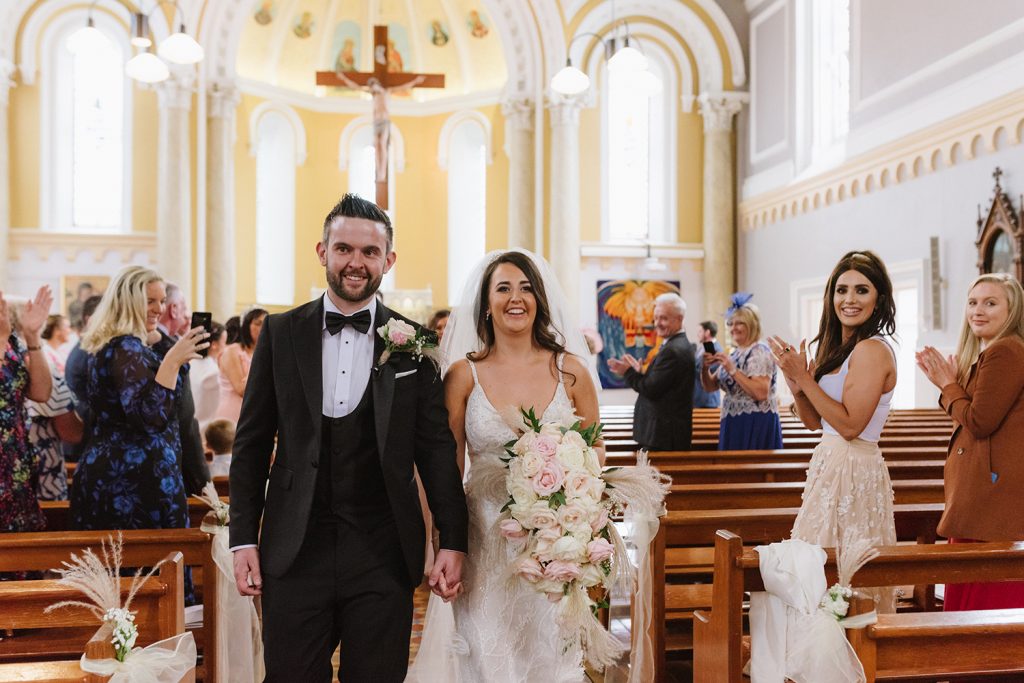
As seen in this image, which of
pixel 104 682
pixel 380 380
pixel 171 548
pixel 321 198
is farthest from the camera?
pixel 321 198

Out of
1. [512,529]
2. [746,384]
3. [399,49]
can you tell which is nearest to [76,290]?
[399,49]

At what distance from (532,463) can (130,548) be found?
55.3 inches

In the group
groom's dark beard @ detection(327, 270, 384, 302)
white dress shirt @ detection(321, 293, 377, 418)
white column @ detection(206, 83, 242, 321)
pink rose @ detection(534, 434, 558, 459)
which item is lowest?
pink rose @ detection(534, 434, 558, 459)

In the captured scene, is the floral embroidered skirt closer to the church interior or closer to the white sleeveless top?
the white sleeveless top

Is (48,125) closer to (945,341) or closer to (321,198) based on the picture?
(321,198)

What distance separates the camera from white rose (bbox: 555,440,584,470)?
8.03 feet

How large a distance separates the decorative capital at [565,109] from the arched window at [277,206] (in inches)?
206

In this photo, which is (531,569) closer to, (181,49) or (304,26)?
(181,49)

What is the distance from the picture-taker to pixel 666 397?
552cm

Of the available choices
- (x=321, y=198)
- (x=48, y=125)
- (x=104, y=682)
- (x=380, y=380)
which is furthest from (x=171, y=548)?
(x=321, y=198)

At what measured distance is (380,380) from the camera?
2.36 meters

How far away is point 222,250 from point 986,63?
1072 cm

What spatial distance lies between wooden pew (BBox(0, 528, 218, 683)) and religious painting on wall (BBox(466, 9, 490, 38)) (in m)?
15.0

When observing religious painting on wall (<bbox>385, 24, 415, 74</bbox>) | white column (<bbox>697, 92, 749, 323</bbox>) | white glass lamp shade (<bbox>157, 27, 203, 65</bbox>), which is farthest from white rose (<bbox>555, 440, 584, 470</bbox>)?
religious painting on wall (<bbox>385, 24, 415, 74</bbox>)
